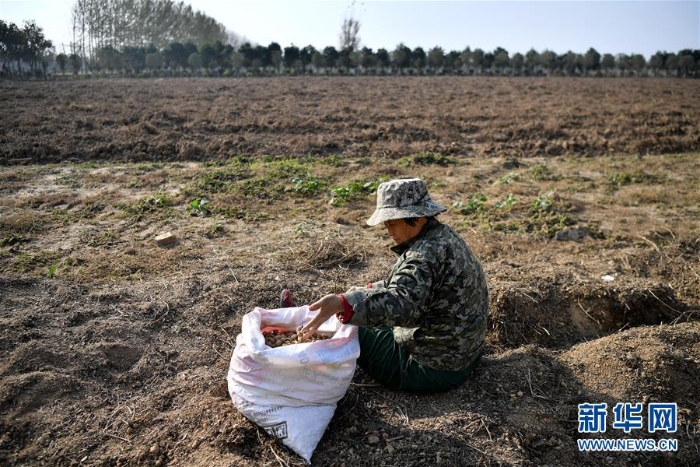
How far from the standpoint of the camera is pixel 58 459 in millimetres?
2516

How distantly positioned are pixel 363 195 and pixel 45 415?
15.8 feet

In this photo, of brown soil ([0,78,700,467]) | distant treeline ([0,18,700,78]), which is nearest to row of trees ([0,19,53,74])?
distant treeline ([0,18,700,78])

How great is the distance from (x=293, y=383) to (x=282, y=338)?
0.40 metres

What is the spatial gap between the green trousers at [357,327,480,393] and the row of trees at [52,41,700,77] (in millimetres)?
36393

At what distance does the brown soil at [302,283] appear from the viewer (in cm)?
260

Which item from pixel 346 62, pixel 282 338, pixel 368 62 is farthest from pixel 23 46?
pixel 282 338

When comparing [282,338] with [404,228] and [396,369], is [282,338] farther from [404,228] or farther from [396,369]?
[404,228]

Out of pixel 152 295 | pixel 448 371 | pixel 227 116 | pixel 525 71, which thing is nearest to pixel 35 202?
pixel 152 295

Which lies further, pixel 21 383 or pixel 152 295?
pixel 152 295

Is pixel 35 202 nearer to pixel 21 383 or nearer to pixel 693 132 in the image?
pixel 21 383

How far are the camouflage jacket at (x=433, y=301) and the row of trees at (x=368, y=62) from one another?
36593mm

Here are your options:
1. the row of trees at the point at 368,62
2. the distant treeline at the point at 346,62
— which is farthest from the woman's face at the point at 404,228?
the row of trees at the point at 368,62

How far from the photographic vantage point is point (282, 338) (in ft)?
9.17

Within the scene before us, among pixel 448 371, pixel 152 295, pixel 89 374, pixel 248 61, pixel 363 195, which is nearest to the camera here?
pixel 448 371
